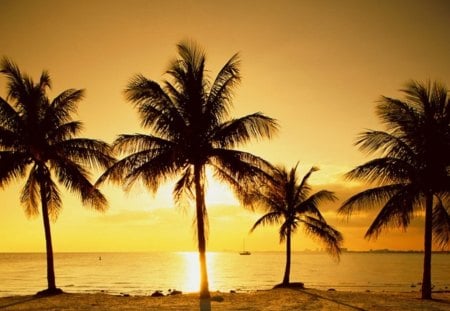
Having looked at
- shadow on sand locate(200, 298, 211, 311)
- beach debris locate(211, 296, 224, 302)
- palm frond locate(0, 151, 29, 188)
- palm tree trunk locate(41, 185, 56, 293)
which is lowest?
beach debris locate(211, 296, 224, 302)

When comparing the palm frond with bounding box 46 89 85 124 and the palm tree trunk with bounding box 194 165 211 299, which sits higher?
the palm frond with bounding box 46 89 85 124

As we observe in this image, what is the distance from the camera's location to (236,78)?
58.9ft

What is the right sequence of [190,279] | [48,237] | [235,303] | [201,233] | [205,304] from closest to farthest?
[205,304] < [235,303] < [201,233] < [48,237] < [190,279]

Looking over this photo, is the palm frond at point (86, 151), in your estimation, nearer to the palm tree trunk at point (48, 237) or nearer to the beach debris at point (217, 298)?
the palm tree trunk at point (48, 237)

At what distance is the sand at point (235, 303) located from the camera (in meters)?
15.3

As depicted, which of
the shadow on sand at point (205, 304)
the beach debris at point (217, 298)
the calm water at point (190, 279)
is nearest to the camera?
the shadow on sand at point (205, 304)

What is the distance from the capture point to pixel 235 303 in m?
16.4

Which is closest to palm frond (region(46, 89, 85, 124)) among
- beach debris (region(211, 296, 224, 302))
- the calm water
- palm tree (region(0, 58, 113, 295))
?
palm tree (region(0, 58, 113, 295))

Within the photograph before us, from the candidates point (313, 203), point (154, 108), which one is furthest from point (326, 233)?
point (154, 108)

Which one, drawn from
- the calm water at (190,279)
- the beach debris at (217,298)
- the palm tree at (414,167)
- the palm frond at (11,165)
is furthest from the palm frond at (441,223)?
the calm water at (190,279)

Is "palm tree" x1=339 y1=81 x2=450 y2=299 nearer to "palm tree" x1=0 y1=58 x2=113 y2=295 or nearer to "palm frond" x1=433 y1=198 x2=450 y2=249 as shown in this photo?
"palm frond" x1=433 y1=198 x2=450 y2=249

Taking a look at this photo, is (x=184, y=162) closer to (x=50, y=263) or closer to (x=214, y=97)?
(x=214, y=97)

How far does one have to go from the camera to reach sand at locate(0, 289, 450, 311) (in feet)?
50.1

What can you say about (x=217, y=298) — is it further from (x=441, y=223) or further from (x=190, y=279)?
(x=190, y=279)
